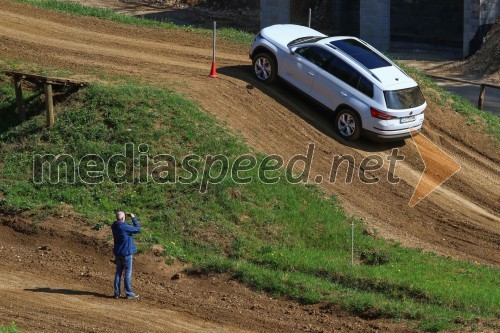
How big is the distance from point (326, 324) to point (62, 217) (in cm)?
604

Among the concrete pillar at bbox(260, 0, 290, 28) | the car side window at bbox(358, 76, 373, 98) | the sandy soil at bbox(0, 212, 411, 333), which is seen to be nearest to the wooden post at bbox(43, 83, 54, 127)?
the sandy soil at bbox(0, 212, 411, 333)

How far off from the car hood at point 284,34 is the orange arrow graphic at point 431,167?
3.73 metres

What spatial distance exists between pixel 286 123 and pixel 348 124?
56.0 inches

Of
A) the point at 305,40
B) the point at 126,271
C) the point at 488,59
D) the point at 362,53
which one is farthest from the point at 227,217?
the point at 488,59

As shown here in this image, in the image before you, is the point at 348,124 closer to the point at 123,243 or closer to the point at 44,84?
the point at 44,84

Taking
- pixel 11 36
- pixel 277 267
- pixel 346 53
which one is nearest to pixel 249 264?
pixel 277 267

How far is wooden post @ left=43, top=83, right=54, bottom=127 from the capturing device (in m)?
19.2

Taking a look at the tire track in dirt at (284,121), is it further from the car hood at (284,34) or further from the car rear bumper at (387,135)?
the car hood at (284,34)

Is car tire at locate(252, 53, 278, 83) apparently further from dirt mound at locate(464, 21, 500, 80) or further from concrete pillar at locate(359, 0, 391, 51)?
concrete pillar at locate(359, 0, 391, 51)

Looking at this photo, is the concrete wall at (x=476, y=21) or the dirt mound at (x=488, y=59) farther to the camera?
the concrete wall at (x=476, y=21)

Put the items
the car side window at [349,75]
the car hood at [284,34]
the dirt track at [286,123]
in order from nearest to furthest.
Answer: the dirt track at [286,123] → the car side window at [349,75] → the car hood at [284,34]

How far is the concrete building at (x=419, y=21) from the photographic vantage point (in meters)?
33.4

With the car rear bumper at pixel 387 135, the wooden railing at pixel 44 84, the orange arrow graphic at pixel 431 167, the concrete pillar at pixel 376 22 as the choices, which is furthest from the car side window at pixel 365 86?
the concrete pillar at pixel 376 22

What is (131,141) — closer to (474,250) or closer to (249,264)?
(249,264)
